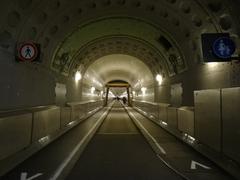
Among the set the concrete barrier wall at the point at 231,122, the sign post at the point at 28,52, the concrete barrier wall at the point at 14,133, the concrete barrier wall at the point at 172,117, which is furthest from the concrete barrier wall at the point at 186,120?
the sign post at the point at 28,52

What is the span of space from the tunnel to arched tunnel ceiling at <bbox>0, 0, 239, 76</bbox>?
47 millimetres

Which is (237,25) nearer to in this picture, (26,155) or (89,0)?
(89,0)

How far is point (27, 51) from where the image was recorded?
24.7 ft

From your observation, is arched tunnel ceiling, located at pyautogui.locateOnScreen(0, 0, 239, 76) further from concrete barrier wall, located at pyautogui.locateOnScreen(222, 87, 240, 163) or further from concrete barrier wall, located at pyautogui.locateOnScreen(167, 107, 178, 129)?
concrete barrier wall, located at pyautogui.locateOnScreen(222, 87, 240, 163)

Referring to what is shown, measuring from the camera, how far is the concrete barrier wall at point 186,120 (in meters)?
8.37

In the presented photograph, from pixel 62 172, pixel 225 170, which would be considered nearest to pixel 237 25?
pixel 225 170

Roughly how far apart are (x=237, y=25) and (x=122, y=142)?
18.3ft

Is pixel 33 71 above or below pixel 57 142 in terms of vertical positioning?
above

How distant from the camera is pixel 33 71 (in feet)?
30.9

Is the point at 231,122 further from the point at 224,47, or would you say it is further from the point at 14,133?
the point at 14,133

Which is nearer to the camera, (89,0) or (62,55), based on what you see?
(89,0)

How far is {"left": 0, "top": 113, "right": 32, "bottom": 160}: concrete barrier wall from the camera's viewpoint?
5.21 metres

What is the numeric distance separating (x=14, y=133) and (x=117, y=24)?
9602 mm

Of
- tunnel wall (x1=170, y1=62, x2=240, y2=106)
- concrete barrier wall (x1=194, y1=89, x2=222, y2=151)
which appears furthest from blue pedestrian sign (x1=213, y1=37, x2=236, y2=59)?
concrete barrier wall (x1=194, y1=89, x2=222, y2=151)
